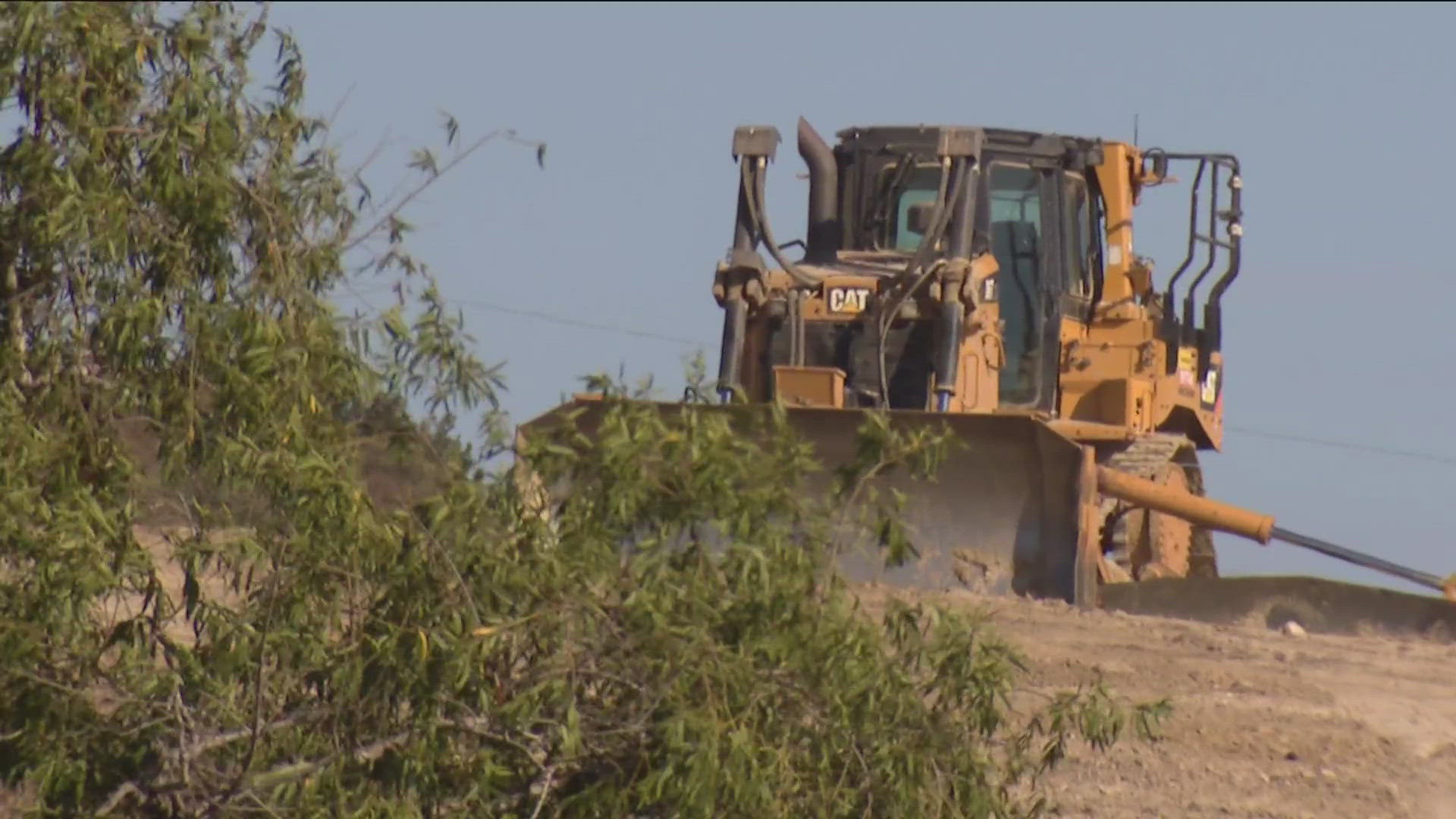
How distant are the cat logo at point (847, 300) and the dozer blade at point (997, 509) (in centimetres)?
130

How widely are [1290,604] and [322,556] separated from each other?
727 centimetres

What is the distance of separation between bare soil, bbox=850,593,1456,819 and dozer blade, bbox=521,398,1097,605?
1.48 ft

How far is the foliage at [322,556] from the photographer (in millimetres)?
6277

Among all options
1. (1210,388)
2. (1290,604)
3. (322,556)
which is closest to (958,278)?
(1290,604)

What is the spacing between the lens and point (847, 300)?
1330 centimetres

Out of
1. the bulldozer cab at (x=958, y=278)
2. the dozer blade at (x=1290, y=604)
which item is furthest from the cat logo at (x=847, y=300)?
the dozer blade at (x=1290, y=604)

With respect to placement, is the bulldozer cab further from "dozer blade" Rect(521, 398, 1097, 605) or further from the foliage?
the foliage

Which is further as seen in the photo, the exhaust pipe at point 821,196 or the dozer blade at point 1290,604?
the exhaust pipe at point 821,196

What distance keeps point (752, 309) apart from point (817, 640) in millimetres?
7213

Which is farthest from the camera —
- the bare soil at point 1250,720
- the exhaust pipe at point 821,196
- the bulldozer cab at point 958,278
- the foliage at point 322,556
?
the exhaust pipe at point 821,196

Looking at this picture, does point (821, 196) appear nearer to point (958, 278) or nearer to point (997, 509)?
point (958, 278)

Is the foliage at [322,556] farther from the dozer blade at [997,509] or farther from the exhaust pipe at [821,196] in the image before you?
the exhaust pipe at [821,196]

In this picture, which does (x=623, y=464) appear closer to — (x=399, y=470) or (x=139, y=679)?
(x=399, y=470)

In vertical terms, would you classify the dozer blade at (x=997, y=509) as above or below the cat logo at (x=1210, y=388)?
below
